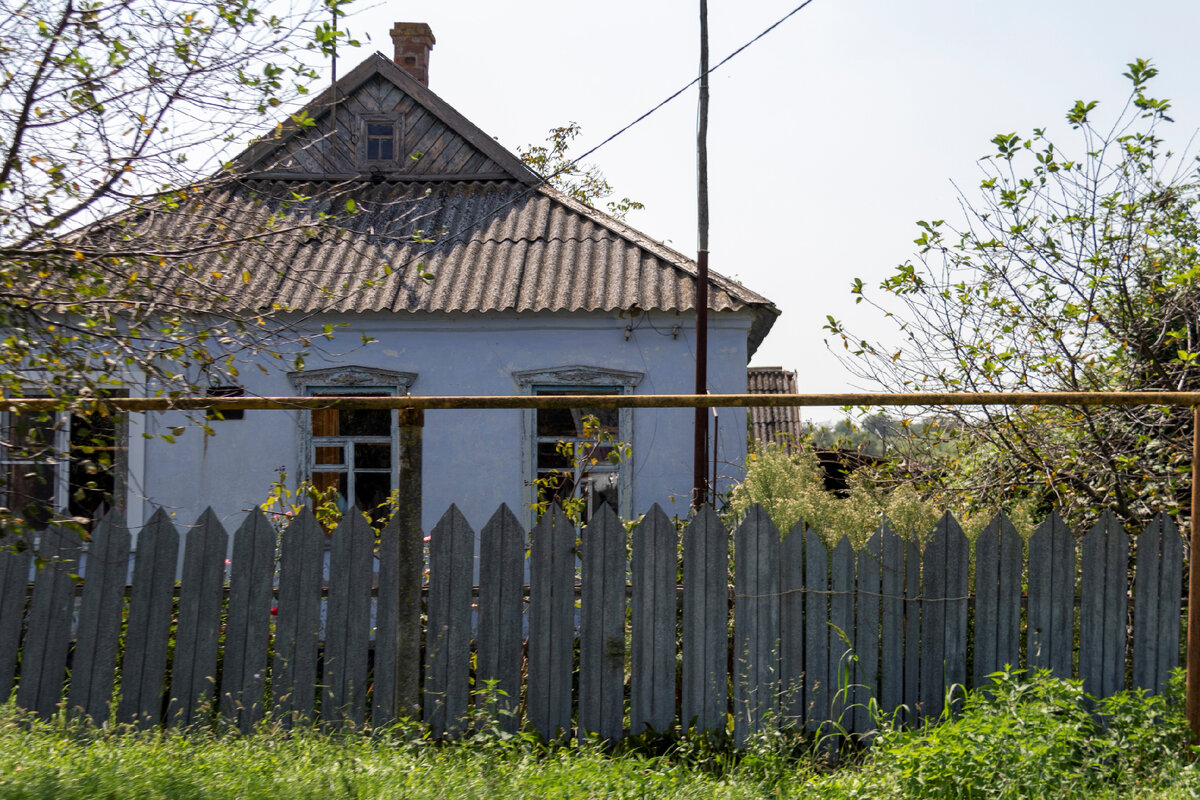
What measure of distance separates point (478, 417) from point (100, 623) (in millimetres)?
5387

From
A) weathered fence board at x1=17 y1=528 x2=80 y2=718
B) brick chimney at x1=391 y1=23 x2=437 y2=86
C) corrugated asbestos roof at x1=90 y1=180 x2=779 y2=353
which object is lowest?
weathered fence board at x1=17 y1=528 x2=80 y2=718

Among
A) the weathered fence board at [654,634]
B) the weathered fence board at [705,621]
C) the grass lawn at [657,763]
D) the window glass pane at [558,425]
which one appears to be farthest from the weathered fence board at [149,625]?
the window glass pane at [558,425]

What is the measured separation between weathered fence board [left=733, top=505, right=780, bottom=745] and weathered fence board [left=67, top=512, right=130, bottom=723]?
2.63m

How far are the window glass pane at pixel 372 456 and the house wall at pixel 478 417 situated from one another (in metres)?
0.55

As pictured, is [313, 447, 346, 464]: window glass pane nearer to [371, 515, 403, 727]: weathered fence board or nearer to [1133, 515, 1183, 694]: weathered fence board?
[371, 515, 403, 727]: weathered fence board

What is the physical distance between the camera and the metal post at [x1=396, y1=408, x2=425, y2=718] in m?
3.70

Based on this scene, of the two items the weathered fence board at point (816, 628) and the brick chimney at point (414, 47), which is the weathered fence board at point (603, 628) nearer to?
the weathered fence board at point (816, 628)

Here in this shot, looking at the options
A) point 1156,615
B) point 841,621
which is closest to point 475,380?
point 841,621

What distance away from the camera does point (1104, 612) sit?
3838 millimetres

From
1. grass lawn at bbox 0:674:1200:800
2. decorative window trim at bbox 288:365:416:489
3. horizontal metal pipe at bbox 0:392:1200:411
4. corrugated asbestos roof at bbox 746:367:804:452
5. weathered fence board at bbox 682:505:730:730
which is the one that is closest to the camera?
grass lawn at bbox 0:674:1200:800

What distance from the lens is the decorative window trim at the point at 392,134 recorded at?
440 inches

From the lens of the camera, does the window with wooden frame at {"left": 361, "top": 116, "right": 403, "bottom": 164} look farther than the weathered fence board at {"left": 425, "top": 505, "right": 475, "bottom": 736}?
Yes

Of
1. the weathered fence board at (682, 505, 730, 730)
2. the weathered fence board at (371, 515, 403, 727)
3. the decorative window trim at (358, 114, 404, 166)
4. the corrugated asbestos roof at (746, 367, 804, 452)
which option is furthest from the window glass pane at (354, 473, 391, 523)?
the weathered fence board at (682, 505, 730, 730)

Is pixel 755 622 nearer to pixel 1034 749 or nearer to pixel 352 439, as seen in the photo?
pixel 1034 749
